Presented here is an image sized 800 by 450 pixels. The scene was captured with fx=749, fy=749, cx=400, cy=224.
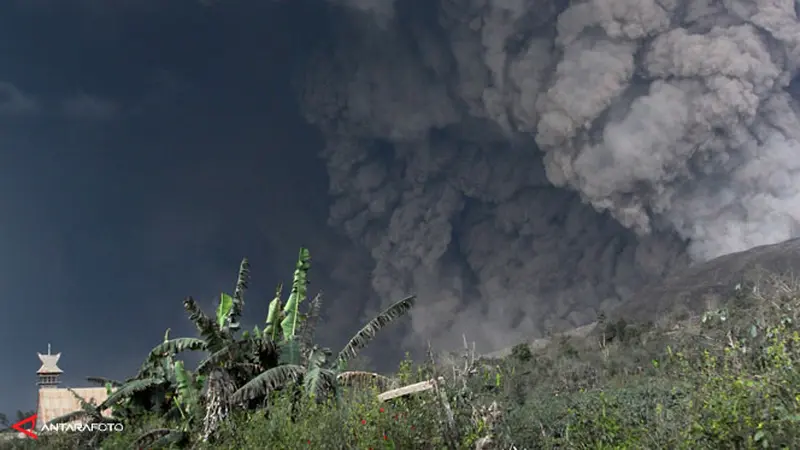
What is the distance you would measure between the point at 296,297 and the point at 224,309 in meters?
2.00

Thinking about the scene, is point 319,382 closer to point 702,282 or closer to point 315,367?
point 315,367

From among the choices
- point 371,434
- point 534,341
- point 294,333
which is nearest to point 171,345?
point 294,333

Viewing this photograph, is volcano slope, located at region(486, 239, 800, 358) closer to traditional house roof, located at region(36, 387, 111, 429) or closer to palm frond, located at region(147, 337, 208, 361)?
traditional house roof, located at region(36, 387, 111, 429)

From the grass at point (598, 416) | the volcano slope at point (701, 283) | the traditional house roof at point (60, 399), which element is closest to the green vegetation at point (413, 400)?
the grass at point (598, 416)

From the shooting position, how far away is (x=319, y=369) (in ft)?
50.5

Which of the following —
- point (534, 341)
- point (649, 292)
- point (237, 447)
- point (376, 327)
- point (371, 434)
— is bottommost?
point (371, 434)

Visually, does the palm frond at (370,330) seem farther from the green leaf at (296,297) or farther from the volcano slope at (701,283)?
the volcano slope at (701,283)

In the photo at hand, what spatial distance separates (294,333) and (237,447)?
19.9 ft

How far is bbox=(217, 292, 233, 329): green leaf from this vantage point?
64.8ft

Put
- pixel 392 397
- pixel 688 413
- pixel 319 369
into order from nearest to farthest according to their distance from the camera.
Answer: pixel 688 413
pixel 392 397
pixel 319 369

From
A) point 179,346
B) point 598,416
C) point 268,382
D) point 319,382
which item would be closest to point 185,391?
point 179,346

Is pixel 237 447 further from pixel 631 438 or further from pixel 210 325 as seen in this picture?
pixel 631 438

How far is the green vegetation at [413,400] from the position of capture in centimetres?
709

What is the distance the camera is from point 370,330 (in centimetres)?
1778
